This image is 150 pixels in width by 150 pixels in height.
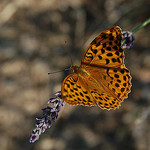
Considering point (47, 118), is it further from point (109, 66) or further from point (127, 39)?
point (127, 39)

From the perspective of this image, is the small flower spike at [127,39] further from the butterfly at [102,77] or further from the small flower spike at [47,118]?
the small flower spike at [47,118]

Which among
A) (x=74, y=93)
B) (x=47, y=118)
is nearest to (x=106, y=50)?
(x=74, y=93)

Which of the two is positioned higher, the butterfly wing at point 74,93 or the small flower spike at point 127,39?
the small flower spike at point 127,39

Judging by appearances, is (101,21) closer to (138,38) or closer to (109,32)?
(138,38)

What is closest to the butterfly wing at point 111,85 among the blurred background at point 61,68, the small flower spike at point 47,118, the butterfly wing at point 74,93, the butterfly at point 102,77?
the butterfly at point 102,77

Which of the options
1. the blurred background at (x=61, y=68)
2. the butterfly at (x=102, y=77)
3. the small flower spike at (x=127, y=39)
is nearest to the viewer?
the butterfly at (x=102, y=77)

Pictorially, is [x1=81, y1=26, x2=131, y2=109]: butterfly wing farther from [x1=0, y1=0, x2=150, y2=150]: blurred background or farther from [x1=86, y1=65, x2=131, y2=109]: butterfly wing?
[x1=0, y1=0, x2=150, y2=150]: blurred background
